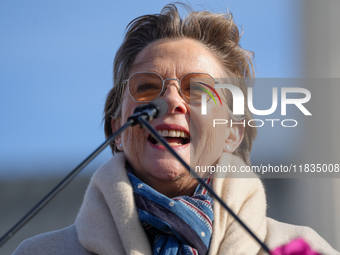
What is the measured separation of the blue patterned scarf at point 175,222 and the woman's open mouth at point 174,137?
8.0 inches

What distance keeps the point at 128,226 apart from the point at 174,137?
1.30 feet

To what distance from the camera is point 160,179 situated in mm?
1829

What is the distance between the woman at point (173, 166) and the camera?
1675 mm

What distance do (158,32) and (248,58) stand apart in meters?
→ 0.47

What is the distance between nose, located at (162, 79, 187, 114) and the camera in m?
1.82

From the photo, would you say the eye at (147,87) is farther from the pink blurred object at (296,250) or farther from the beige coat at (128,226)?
the pink blurred object at (296,250)

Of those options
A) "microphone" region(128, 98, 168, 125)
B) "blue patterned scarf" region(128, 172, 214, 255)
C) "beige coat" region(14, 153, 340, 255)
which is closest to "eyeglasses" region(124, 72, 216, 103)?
"beige coat" region(14, 153, 340, 255)

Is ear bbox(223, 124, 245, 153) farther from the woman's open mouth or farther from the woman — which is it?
the woman's open mouth

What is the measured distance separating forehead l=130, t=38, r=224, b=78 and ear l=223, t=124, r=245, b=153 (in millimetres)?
256

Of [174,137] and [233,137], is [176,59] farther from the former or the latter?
[233,137]

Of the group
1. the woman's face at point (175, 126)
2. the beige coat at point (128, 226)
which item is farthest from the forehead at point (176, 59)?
the beige coat at point (128, 226)

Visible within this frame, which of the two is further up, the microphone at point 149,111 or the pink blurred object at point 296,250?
the microphone at point 149,111

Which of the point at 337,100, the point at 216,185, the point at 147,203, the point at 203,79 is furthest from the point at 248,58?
the point at 337,100

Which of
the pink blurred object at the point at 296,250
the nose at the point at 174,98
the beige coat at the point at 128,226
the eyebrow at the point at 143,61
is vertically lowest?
the beige coat at the point at 128,226
